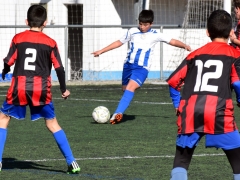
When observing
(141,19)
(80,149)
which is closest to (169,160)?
(80,149)

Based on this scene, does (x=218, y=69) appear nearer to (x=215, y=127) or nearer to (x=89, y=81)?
(x=215, y=127)

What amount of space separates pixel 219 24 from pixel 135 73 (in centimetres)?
637

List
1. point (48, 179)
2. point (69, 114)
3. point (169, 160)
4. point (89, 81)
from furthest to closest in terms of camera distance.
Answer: point (89, 81) < point (69, 114) < point (169, 160) < point (48, 179)

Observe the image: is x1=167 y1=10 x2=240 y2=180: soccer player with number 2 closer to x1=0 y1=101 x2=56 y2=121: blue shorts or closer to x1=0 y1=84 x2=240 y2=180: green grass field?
x1=0 y1=84 x2=240 y2=180: green grass field

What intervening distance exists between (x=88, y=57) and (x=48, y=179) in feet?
49.0

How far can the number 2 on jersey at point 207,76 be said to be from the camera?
550cm

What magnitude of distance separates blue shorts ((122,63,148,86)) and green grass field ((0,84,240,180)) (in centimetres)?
65

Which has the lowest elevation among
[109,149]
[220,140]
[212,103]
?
[109,149]

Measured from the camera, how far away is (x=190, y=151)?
5.50m

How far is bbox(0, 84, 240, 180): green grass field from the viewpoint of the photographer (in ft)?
24.6

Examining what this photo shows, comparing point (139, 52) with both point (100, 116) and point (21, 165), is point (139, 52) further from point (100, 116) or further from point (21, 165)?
point (21, 165)

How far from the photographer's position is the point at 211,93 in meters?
5.51

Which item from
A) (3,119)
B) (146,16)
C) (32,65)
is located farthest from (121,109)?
(32,65)

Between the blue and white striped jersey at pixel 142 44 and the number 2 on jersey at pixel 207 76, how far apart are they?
254 inches
